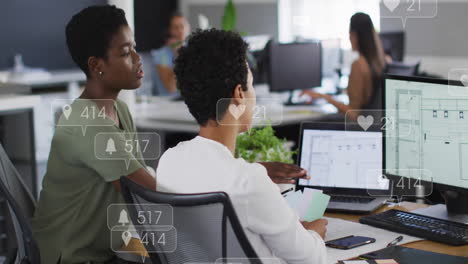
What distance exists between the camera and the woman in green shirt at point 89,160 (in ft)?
6.65

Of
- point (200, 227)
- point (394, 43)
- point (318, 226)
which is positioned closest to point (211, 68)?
point (200, 227)

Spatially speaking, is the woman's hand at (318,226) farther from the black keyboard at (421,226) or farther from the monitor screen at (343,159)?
the monitor screen at (343,159)

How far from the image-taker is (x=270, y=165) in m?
2.04

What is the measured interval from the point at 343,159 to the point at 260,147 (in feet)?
1.18

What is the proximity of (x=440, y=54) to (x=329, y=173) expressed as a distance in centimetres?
504

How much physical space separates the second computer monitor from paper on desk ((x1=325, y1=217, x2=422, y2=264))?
9.13 feet

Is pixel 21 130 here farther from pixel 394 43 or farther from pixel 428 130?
pixel 394 43

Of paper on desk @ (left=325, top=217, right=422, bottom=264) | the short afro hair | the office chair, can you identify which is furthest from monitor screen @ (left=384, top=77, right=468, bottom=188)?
the office chair

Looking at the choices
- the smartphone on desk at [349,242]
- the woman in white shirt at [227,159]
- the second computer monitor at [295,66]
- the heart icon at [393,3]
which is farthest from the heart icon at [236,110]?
the second computer monitor at [295,66]

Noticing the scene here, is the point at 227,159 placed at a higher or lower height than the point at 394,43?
lower

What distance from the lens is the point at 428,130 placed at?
82.7 inches

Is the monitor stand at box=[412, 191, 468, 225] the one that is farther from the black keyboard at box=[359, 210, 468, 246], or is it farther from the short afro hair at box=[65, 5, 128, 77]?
the short afro hair at box=[65, 5, 128, 77]

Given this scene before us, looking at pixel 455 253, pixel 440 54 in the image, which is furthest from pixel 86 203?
pixel 440 54

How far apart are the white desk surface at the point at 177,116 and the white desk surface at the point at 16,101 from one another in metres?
0.96
